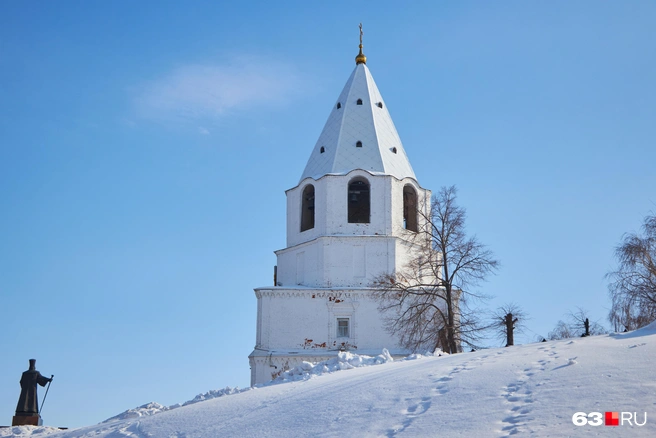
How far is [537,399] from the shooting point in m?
9.44

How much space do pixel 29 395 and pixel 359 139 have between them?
14263 mm

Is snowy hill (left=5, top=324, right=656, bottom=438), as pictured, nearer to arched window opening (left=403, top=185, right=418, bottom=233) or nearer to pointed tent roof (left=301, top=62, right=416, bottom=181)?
arched window opening (left=403, top=185, right=418, bottom=233)

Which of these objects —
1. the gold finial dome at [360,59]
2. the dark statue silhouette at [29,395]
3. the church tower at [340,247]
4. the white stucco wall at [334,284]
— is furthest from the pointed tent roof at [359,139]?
the dark statue silhouette at [29,395]

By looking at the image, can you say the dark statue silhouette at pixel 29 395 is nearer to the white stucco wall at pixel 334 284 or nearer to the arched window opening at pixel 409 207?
the white stucco wall at pixel 334 284

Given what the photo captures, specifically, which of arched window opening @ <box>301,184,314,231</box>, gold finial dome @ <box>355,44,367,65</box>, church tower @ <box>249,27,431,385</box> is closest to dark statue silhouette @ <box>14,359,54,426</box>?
church tower @ <box>249,27,431,385</box>

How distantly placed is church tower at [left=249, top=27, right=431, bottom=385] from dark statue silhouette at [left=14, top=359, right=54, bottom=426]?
26.7 ft

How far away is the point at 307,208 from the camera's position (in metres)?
29.1

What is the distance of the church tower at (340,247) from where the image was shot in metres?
27.0

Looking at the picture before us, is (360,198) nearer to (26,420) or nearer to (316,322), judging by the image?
(316,322)

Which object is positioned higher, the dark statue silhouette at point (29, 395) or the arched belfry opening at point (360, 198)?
the arched belfry opening at point (360, 198)

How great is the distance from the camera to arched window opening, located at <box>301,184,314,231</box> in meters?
28.9

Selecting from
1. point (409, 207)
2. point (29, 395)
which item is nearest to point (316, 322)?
point (409, 207)

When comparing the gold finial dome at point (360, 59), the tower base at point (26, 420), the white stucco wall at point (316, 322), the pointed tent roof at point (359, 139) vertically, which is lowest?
the tower base at point (26, 420)

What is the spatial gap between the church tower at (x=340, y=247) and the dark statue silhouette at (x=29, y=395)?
8.14m
